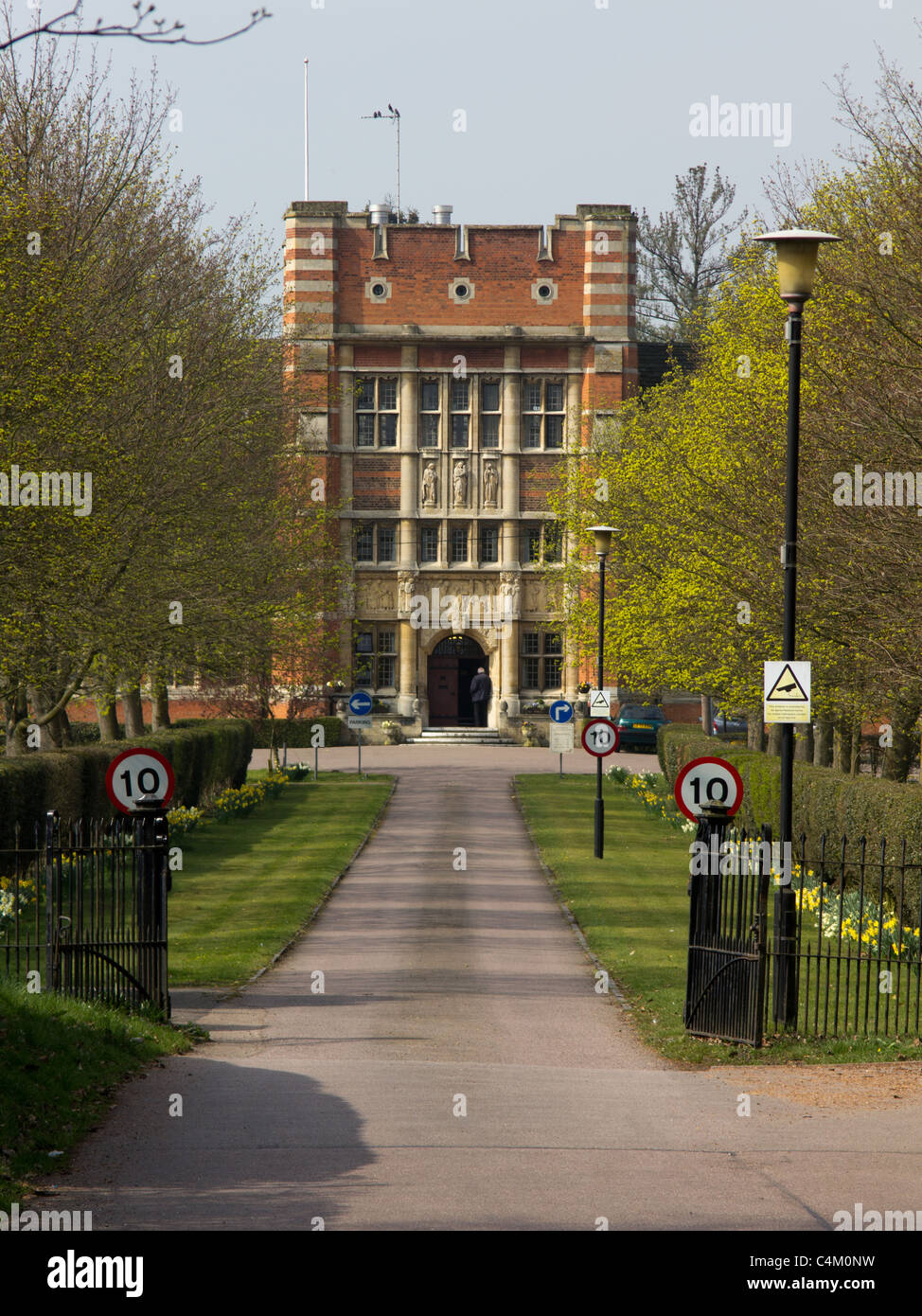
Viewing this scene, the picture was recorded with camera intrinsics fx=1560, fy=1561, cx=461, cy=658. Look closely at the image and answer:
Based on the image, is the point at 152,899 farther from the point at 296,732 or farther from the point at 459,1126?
the point at 296,732

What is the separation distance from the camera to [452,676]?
187 feet

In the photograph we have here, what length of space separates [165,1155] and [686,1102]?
340 centimetres

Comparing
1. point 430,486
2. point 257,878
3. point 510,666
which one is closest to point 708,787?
point 257,878

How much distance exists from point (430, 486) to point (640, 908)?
37.6m

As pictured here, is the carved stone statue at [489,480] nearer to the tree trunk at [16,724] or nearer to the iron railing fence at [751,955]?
the tree trunk at [16,724]

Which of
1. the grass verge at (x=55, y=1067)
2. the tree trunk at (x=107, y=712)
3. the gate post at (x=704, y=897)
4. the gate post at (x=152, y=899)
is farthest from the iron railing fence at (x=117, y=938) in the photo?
the tree trunk at (x=107, y=712)

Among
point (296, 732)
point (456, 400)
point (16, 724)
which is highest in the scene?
point (456, 400)

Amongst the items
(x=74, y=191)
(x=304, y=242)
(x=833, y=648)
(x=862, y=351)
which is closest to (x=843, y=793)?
(x=833, y=648)

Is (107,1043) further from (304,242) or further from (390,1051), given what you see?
(304,242)

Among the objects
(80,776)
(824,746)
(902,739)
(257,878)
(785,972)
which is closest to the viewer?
(785,972)

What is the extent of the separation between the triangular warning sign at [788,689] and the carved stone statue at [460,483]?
146ft

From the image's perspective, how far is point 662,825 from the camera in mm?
30984

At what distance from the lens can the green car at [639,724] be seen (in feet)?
171
